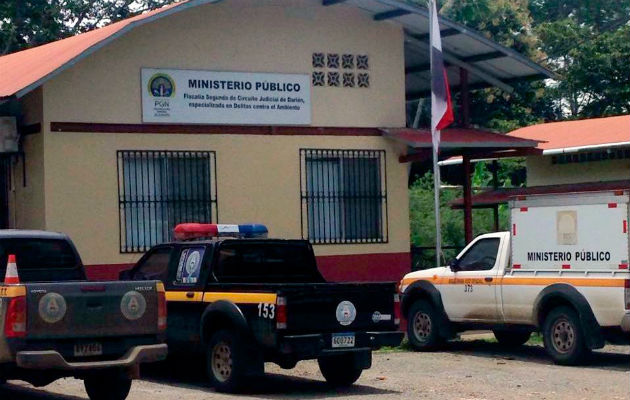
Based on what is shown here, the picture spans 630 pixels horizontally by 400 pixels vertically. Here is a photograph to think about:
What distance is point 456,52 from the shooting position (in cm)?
2041

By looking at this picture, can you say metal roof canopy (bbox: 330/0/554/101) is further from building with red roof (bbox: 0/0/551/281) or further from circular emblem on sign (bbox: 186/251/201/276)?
circular emblem on sign (bbox: 186/251/201/276)

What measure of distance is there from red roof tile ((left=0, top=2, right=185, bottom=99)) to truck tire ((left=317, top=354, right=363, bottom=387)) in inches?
216

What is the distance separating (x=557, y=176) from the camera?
2600 cm

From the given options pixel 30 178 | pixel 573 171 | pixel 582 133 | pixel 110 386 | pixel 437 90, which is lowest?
pixel 110 386

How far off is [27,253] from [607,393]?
20.5 ft

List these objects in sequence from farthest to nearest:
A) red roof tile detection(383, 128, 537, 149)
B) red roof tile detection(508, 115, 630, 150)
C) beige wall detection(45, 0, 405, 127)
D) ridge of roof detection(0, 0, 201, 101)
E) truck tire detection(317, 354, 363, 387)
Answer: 1. red roof tile detection(508, 115, 630, 150)
2. red roof tile detection(383, 128, 537, 149)
3. beige wall detection(45, 0, 405, 127)
4. ridge of roof detection(0, 0, 201, 101)
5. truck tire detection(317, 354, 363, 387)

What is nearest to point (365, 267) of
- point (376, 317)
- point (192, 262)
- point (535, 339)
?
point (535, 339)

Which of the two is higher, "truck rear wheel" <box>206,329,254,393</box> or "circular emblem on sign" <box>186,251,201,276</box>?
"circular emblem on sign" <box>186,251,201,276</box>

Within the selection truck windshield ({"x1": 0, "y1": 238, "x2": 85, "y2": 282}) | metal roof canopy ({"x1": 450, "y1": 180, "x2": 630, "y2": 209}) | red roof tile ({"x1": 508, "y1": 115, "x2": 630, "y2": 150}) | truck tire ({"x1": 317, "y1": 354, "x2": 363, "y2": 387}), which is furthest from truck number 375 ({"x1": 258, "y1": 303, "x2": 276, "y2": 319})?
red roof tile ({"x1": 508, "y1": 115, "x2": 630, "y2": 150})

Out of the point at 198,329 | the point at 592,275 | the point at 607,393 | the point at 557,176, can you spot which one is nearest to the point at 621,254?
the point at 592,275

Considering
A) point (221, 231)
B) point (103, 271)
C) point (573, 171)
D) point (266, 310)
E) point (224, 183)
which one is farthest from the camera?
point (573, 171)

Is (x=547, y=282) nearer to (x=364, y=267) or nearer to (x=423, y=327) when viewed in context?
(x=423, y=327)

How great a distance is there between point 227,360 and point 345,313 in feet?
4.43

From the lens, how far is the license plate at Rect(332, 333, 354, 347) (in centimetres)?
1238
